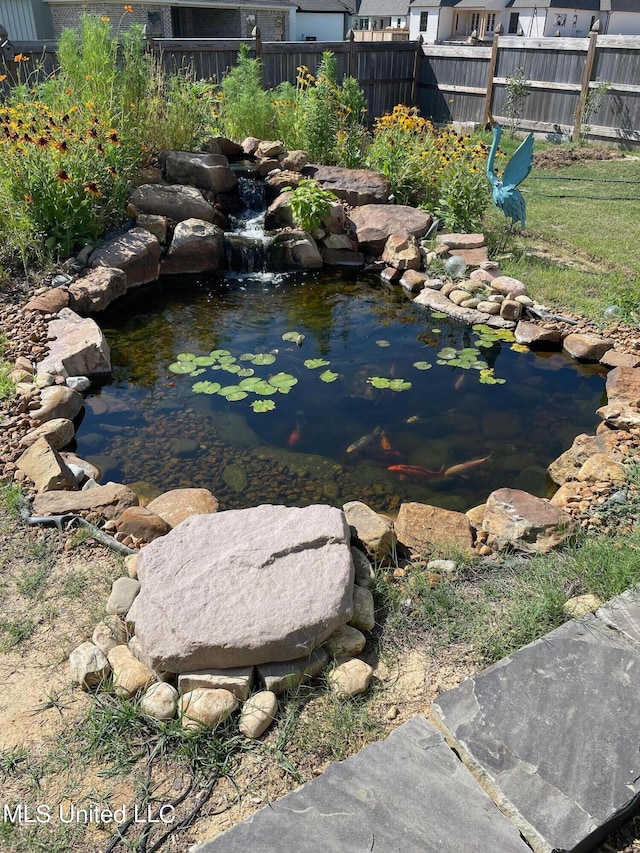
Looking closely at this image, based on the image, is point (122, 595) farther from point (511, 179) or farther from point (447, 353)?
point (511, 179)

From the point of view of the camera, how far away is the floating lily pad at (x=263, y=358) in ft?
17.0

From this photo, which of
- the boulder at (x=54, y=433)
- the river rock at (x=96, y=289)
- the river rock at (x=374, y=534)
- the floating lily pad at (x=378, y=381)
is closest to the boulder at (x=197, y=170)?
the river rock at (x=96, y=289)

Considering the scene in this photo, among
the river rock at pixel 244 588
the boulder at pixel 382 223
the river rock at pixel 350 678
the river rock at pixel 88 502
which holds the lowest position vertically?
the river rock at pixel 88 502

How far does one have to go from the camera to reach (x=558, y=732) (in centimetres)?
188

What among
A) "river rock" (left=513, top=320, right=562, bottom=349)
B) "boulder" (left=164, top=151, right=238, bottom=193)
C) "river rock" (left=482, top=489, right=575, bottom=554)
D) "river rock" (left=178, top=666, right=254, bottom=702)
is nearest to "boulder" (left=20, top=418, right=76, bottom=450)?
"river rock" (left=178, top=666, right=254, bottom=702)

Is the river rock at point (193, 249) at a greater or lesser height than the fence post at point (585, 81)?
lesser

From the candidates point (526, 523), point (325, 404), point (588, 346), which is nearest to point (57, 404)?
point (325, 404)

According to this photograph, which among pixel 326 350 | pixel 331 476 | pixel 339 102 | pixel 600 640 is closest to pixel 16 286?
pixel 326 350

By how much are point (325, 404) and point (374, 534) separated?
183 cm

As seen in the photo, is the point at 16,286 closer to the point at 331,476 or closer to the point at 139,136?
the point at 139,136

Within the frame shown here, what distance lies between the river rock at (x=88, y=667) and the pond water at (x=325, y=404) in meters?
1.47

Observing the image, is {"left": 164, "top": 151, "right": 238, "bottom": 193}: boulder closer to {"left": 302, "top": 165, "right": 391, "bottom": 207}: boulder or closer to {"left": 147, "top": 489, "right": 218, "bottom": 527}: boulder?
{"left": 302, "top": 165, "right": 391, "bottom": 207}: boulder

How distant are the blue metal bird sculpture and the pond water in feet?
4.49

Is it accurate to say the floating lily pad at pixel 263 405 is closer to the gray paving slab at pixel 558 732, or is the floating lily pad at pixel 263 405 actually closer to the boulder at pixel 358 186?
the gray paving slab at pixel 558 732
